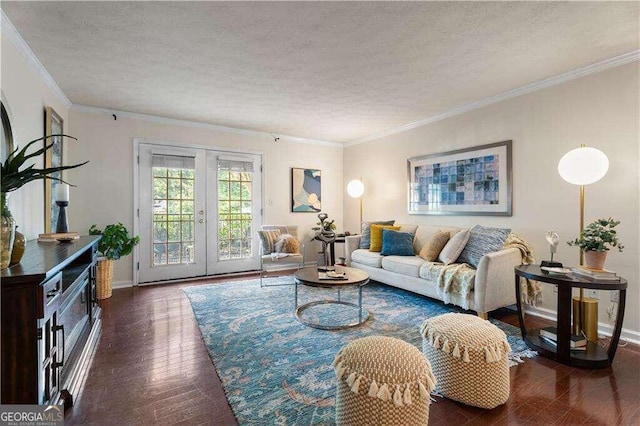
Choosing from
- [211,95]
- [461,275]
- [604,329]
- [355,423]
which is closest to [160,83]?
[211,95]

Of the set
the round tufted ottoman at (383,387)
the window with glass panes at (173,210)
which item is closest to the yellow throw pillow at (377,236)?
the window with glass panes at (173,210)

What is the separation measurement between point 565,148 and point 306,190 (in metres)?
3.89

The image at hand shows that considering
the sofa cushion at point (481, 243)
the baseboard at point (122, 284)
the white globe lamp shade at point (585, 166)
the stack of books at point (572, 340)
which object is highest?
the white globe lamp shade at point (585, 166)

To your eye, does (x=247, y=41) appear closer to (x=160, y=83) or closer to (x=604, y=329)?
(x=160, y=83)

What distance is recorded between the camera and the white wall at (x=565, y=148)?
8.79 feet

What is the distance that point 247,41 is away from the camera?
2404 mm

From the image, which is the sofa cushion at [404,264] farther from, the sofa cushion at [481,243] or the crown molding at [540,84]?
the crown molding at [540,84]

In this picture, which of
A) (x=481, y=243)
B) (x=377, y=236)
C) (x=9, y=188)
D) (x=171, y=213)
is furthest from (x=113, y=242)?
(x=481, y=243)

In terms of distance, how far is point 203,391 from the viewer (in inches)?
75.4

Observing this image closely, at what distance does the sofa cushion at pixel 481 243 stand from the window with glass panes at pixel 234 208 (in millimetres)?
3382

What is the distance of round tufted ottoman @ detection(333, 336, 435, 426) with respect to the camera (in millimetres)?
1408

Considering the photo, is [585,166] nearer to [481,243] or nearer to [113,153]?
[481,243]

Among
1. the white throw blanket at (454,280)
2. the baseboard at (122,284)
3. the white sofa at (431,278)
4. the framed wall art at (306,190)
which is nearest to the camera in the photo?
the white sofa at (431,278)

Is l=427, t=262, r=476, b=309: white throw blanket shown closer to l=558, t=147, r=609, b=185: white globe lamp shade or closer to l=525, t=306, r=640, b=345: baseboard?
l=525, t=306, r=640, b=345: baseboard
